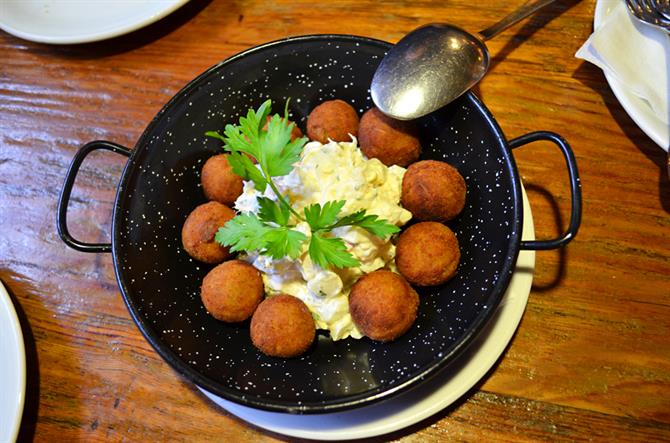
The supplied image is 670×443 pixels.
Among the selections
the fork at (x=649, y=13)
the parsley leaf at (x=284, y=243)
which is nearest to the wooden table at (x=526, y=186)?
the fork at (x=649, y=13)

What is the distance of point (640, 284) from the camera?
1114 millimetres

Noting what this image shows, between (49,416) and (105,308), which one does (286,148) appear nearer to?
(105,308)

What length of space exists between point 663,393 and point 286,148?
2.64ft

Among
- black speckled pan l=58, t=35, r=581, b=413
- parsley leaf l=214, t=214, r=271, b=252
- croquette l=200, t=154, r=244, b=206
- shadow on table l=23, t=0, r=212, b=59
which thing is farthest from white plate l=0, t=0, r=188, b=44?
parsley leaf l=214, t=214, r=271, b=252

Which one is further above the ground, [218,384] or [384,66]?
[384,66]

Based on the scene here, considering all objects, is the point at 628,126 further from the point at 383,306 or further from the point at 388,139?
the point at 383,306

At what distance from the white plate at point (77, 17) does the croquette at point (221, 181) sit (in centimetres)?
51

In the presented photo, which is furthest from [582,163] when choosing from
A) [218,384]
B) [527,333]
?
[218,384]

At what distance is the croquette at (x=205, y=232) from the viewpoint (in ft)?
3.70

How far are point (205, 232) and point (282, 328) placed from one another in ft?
0.83

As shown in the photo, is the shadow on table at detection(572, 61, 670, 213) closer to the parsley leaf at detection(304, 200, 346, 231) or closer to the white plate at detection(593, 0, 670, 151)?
the white plate at detection(593, 0, 670, 151)

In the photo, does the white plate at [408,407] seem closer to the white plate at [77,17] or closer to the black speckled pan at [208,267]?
the black speckled pan at [208,267]

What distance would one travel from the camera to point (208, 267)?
1.19 meters

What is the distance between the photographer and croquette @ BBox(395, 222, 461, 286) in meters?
1.04
